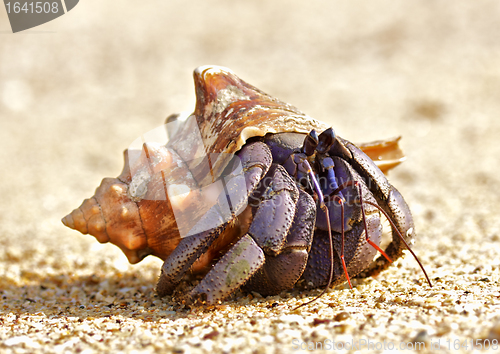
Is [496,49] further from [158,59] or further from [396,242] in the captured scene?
[396,242]

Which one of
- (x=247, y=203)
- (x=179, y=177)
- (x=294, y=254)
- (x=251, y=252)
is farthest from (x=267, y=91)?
(x=251, y=252)

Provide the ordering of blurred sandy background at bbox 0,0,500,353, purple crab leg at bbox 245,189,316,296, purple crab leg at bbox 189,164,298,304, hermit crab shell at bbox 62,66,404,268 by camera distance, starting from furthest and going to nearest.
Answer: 1. hermit crab shell at bbox 62,66,404,268
2. purple crab leg at bbox 245,189,316,296
3. purple crab leg at bbox 189,164,298,304
4. blurred sandy background at bbox 0,0,500,353

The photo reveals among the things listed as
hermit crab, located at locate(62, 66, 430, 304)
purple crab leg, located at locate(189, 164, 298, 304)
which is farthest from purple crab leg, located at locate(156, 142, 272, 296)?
purple crab leg, located at locate(189, 164, 298, 304)

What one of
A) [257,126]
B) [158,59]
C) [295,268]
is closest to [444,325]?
[295,268]

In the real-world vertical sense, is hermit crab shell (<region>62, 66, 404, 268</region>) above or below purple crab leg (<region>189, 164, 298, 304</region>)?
above

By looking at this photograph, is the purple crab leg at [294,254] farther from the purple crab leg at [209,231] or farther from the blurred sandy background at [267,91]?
the purple crab leg at [209,231]

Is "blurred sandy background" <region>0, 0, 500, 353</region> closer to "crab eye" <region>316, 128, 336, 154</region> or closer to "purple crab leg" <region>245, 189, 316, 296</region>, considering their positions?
"purple crab leg" <region>245, 189, 316, 296</region>

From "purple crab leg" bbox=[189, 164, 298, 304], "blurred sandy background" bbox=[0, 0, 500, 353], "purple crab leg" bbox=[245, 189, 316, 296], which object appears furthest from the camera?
"purple crab leg" bbox=[245, 189, 316, 296]

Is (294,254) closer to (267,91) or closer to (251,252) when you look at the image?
(251,252)
